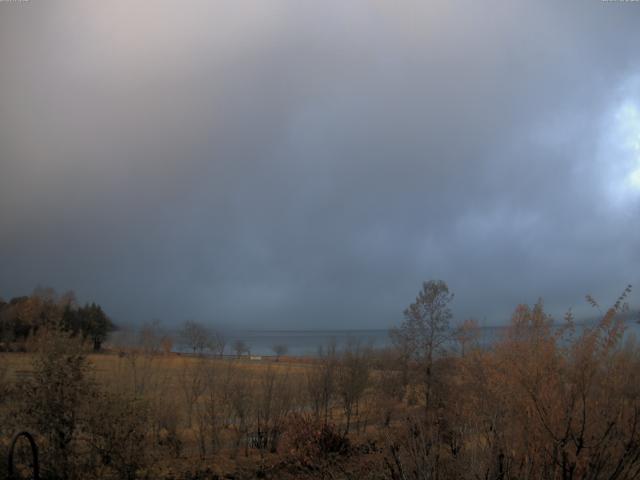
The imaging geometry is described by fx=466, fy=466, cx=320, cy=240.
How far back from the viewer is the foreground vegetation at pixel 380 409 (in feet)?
22.9

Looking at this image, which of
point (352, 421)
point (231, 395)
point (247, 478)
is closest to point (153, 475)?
point (247, 478)

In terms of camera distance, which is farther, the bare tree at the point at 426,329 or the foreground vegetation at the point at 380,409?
the bare tree at the point at 426,329

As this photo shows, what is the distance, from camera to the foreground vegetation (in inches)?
274

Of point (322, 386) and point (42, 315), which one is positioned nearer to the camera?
point (322, 386)

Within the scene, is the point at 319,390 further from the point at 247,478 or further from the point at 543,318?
the point at 543,318

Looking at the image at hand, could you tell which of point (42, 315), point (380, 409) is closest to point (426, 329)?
point (380, 409)

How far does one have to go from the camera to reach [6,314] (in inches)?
2963

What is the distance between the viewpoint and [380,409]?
24.3 meters

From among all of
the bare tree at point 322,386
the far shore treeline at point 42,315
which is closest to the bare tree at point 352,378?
the bare tree at point 322,386

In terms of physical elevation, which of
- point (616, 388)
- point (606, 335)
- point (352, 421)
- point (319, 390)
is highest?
point (606, 335)

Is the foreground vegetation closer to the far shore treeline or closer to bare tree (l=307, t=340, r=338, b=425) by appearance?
bare tree (l=307, t=340, r=338, b=425)

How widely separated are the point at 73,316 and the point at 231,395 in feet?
231

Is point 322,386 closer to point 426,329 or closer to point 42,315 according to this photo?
point 426,329

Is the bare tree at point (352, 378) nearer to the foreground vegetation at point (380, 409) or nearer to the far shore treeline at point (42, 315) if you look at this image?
the foreground vegetation at point (380, 409)
